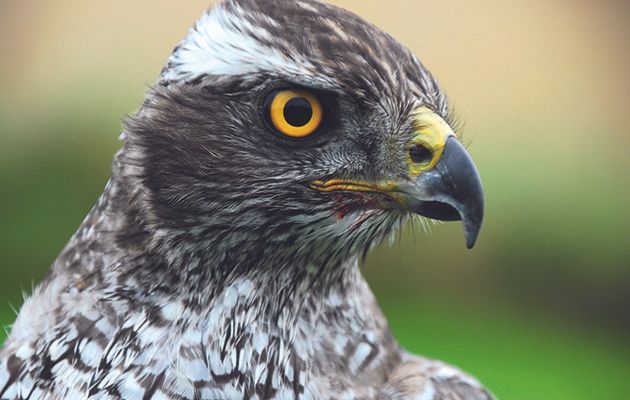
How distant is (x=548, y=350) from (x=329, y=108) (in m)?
6.38

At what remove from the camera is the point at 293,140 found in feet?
8.75

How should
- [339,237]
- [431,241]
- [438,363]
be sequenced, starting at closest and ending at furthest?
[339,237] < [438,363] < [431,241]

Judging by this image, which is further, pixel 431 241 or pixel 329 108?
pixel 431 241

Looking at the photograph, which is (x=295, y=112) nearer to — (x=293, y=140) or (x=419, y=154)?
(x=293, y=140)

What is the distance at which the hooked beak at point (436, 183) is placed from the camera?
2586 mm

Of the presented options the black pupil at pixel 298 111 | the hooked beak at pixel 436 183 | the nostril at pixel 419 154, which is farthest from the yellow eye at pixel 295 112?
the nostril at pixel 419 154

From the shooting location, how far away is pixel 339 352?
2953mm

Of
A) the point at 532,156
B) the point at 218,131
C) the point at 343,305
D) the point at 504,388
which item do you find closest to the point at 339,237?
the point at 343,305

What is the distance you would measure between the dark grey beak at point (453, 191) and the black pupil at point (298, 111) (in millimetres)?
357

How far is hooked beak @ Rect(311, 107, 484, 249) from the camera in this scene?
2586mm

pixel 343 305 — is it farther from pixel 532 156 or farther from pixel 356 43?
pixel 532 156

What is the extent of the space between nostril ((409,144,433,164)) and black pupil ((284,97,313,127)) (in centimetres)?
30

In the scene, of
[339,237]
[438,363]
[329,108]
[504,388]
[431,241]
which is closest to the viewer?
[329,108]

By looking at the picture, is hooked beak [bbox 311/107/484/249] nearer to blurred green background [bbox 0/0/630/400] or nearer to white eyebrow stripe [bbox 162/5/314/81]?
white eyebrow stripe [bbox 162/5/314/81]
